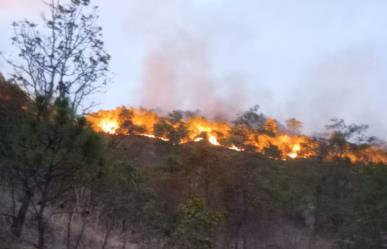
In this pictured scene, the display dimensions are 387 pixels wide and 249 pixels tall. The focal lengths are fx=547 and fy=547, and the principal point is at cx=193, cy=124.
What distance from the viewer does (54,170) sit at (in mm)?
10828

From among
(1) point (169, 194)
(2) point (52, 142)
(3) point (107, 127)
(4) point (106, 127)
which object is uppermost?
A: (3) point (107, 127)

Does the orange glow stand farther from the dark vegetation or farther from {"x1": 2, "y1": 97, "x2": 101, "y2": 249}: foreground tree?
{"x1": 2, "y1": 97, "x2": 101, "y2": 249}: foreground tree

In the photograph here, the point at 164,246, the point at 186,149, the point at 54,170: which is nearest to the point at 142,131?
the point at 186,149

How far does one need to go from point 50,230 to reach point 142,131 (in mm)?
20241

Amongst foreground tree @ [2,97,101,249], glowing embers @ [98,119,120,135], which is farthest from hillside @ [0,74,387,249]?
glowing embers @ [98,119,120,135]

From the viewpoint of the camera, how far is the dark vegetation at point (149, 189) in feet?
35.2

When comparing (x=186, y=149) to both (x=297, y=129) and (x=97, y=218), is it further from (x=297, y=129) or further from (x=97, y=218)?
(x=297, y=129)

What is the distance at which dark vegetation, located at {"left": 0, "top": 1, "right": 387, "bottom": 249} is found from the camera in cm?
1073

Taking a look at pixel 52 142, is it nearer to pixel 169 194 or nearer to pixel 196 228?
pixel 196 228

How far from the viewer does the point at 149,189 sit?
18.3 meters

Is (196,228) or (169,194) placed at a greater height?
(169,194)

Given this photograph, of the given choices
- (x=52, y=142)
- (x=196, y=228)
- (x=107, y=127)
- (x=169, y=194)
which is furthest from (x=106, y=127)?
(x=52, y=142)

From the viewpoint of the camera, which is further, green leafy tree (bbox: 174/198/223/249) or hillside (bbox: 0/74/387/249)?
green leafy tree (bbox: 174/198/223/249)

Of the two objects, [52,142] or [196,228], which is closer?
[52,142]
